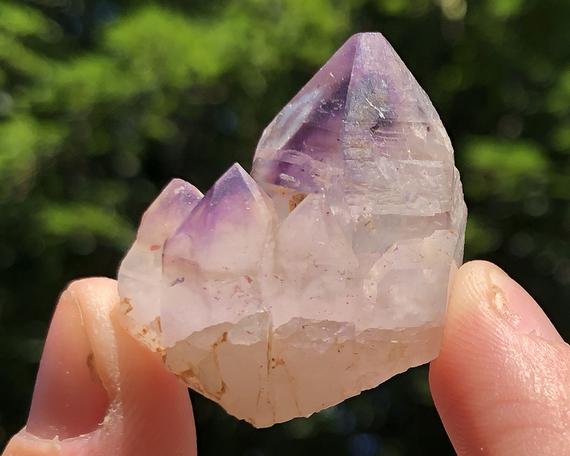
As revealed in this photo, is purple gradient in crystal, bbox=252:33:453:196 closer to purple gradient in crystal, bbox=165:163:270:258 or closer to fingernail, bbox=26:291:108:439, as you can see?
purple gradient in crystal, bbox=165:163:270:258

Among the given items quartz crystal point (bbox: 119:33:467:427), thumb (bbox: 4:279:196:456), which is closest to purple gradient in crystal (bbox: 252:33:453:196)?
quartz crystal point (bbox: 119:33:467:427)

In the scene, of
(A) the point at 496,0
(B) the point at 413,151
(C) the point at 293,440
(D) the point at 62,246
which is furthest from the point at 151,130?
(B) the point at 413,151

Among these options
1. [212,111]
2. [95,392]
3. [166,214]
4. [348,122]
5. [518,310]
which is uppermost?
[348,122]

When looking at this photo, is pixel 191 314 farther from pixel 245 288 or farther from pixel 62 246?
pixel 62 246

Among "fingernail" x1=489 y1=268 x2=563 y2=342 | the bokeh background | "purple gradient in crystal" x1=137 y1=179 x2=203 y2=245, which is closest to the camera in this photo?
"purple gradient in crystal" x1=137 y1=179 x2=203 y2=245

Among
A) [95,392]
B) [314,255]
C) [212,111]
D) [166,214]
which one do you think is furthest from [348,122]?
[212,111]

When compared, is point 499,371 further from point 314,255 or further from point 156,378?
point 156,378

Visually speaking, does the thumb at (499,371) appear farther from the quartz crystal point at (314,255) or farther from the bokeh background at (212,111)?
the bokeh background at (212,111)

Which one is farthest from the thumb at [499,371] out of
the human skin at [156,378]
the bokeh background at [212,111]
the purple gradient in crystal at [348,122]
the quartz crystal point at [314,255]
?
the bokeh background at [212,111]
